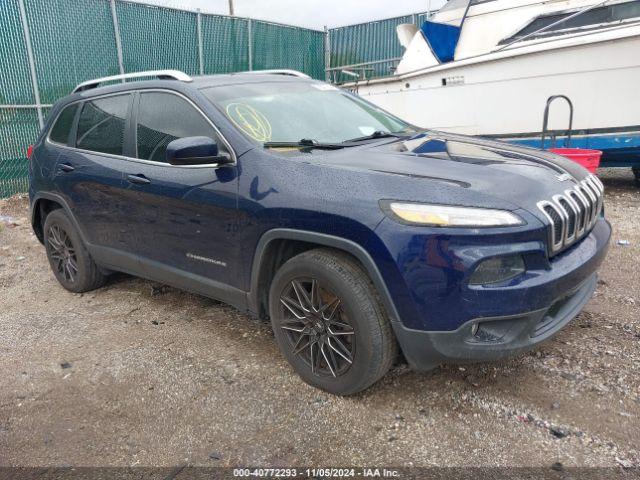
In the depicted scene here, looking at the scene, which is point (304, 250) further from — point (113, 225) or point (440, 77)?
point (440, 77)

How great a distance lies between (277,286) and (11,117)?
7.80m

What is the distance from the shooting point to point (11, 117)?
844 cm

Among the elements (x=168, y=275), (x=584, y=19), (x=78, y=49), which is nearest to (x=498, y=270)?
(x=168, y=275)

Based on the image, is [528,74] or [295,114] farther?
[528,74]

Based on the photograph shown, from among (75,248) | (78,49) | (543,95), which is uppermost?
(78,49)

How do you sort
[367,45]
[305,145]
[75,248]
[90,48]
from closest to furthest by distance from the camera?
[305,145], [75,248], [90,48], [367,45]

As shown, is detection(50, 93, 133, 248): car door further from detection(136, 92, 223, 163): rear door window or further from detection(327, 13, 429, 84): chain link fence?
detection(327, 13, 429, 84): chain link fence

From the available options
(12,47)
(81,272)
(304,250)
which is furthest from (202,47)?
(304,250)

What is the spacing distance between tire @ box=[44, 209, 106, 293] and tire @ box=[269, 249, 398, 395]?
226 centimetres

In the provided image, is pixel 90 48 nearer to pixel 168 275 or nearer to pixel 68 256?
pixel 68 256

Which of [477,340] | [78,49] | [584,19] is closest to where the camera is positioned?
[477,340]

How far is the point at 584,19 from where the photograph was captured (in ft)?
24.0

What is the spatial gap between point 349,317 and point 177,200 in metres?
1.42

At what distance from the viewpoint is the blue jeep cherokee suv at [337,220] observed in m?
2.28
